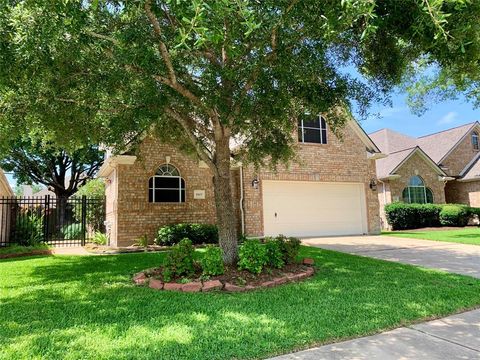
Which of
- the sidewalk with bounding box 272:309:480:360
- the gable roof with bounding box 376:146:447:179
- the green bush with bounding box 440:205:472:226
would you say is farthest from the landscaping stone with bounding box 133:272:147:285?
the green bush with bounding box 440:205:472:226

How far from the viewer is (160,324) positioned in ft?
15.0

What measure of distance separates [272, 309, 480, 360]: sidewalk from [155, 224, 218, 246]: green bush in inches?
393

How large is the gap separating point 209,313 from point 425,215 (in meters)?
19.8

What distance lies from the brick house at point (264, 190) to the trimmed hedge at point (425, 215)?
3.41m

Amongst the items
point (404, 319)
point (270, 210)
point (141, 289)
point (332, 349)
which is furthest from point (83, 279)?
point (270, 210)

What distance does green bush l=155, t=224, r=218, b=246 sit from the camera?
13555mm

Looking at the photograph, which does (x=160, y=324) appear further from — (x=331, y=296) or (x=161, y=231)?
(x=161, y=231)

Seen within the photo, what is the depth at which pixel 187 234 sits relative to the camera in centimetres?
1375

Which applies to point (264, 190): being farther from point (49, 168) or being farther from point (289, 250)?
point (49, 168)

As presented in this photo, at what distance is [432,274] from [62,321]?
22.5 ft

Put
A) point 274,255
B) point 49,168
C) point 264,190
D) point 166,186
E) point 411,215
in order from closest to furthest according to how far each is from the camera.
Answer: point 274,255 → point 166,186 → point 264,190 → point 411,215 → point 49,168

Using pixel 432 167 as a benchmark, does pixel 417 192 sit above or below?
below

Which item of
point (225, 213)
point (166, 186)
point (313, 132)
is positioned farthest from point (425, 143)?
point (225, 213)

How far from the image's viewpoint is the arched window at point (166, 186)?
14.3m
